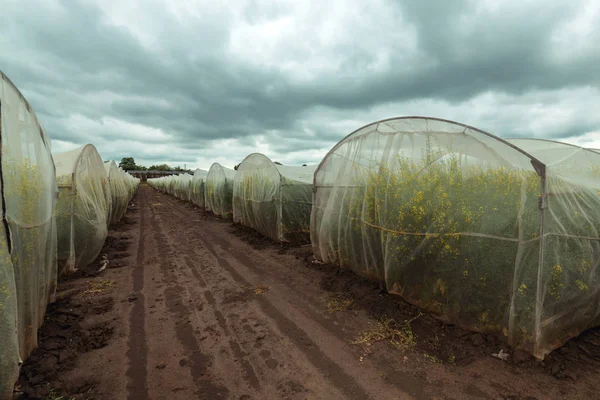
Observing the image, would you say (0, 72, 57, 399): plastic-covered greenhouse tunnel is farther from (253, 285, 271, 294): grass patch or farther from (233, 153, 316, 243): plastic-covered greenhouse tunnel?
(233, 153, 316, 243): plastic-covered greenhouse tunnel

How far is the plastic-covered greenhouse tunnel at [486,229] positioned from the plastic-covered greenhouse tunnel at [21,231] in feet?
16.7

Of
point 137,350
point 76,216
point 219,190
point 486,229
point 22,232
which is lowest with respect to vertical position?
point 137,350

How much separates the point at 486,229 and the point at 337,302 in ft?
9.51

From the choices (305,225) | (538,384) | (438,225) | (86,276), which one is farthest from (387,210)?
(86,276)

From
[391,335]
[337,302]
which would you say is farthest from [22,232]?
[391,335]

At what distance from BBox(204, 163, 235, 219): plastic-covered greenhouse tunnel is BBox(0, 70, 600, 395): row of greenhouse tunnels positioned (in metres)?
9.54

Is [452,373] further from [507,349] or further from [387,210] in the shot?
[387,210]

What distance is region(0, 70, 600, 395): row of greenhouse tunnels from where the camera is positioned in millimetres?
3439

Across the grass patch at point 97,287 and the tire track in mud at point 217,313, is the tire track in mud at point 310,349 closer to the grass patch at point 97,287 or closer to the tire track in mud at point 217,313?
the tire track in mud at point 217,313

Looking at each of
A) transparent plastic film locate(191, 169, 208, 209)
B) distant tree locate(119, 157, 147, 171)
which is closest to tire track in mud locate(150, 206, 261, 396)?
transparent plastic film locate(191, 169, 208, 209)

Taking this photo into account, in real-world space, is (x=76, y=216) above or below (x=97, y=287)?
above

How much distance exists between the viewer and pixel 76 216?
6.89 metres

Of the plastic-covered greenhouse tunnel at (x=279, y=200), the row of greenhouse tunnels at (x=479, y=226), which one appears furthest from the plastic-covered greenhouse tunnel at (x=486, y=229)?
the plastic-covered greenhouse tunnel at (x=279, y=200)

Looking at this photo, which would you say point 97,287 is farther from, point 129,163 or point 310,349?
point 129,163
